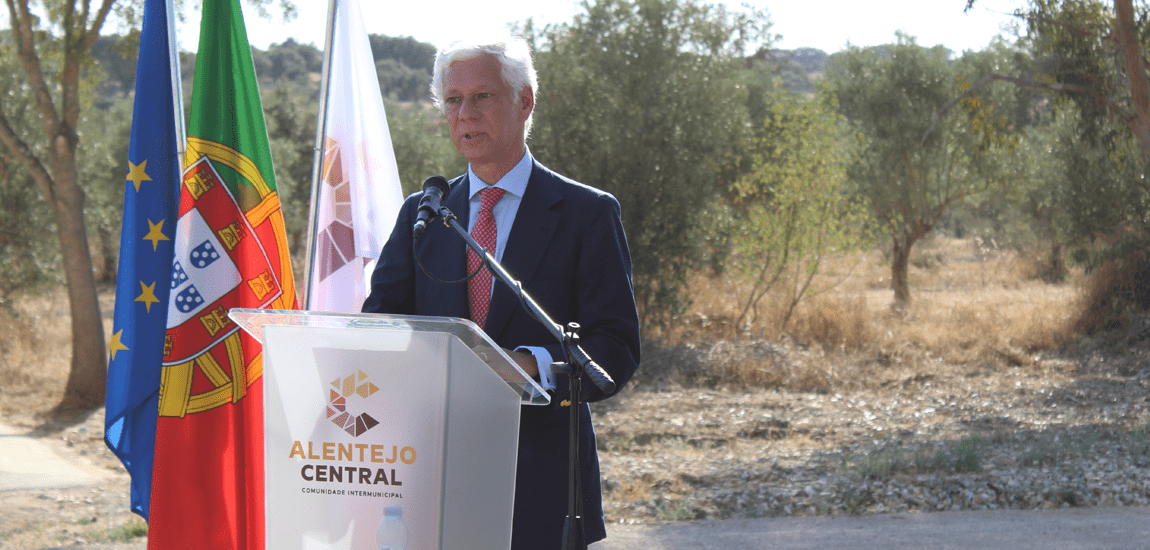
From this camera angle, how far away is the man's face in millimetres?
2113

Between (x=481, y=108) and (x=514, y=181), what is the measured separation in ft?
0.65

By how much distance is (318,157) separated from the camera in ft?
14.6

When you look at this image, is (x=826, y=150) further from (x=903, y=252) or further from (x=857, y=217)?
(x=903, y=252)

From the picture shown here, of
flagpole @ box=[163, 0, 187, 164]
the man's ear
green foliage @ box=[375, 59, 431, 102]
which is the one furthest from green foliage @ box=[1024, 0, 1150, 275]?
green foliage @ box=[375, 59, 431, 102]

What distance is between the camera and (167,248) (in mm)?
4520

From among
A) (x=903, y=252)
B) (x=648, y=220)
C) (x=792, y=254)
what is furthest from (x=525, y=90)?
(x=903, y=252)

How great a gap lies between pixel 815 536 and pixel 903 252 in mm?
15977

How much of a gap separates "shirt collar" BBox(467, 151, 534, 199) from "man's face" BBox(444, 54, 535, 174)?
0.17 ft

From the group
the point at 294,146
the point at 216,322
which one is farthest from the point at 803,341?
the point at 294,146

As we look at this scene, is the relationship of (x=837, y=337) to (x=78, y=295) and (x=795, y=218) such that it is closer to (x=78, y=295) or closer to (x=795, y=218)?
(x=795, y=218)

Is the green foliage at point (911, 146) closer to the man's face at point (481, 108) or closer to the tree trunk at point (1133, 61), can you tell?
the tree trunk at point (1133, 61)

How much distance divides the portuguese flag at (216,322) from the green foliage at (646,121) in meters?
8.66

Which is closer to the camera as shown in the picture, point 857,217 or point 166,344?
point 166,344

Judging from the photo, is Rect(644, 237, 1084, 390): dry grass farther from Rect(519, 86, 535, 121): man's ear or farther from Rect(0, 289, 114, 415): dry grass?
Rect(519, 86, 535, 121): man's ear
